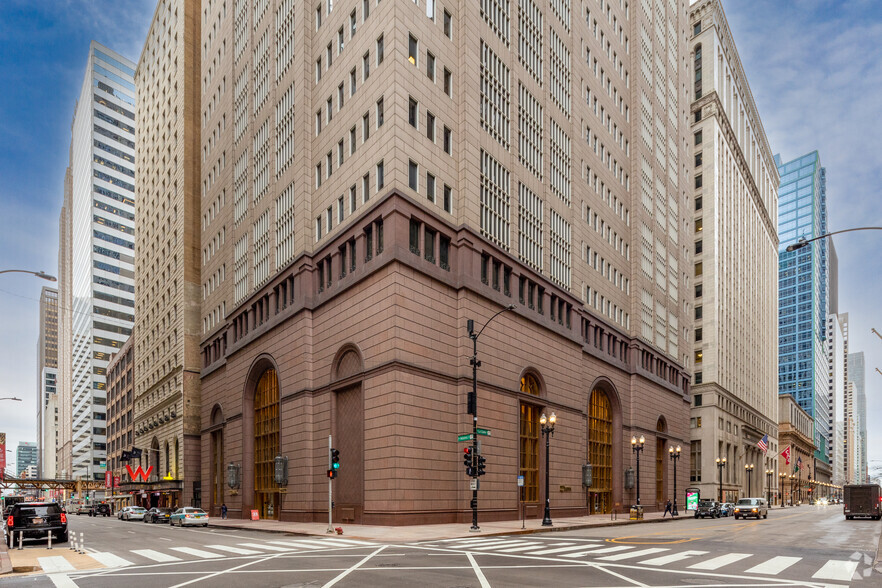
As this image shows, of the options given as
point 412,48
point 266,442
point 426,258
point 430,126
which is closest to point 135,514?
point 266,442

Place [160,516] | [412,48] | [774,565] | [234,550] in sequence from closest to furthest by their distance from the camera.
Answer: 1. [774,565]
2. [234,550]
3. [412,48]
4. [160,516]

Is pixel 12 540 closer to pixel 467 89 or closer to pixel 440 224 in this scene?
pixel 440 224

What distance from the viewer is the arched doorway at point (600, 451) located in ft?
195

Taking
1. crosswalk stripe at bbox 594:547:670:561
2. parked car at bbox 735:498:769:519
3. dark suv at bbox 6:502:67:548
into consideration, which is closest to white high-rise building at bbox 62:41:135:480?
parked car at bbox 735:498:769:519

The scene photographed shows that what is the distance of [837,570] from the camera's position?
18.4 metres

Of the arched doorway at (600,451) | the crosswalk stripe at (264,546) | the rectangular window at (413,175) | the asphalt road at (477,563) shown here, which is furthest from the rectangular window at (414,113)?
the arched doorway at (600,451)

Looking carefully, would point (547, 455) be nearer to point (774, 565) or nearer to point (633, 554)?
point (633, 554)

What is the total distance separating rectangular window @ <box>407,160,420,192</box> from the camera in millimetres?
40625

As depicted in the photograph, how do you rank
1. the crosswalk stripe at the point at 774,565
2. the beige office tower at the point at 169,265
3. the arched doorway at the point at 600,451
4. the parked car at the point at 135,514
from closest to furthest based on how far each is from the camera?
the crosswalk stripe at the point at 774,565, the arched doorway at the point at 600,451, the parked car at the point at 135,514, the beige office tower at the point at 169,265

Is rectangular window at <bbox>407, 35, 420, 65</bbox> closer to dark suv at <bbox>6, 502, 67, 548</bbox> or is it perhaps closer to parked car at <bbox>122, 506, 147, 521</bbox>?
dark suv at <bbox>6, 502, 67, 548</bbox>

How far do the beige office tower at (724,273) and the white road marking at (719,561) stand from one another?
66.9 metres

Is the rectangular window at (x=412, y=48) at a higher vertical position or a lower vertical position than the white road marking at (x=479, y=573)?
higher

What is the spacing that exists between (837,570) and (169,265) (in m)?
84.2

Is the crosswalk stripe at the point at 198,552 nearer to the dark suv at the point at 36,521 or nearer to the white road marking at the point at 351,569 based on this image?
the white road marking at the point at 351,569
